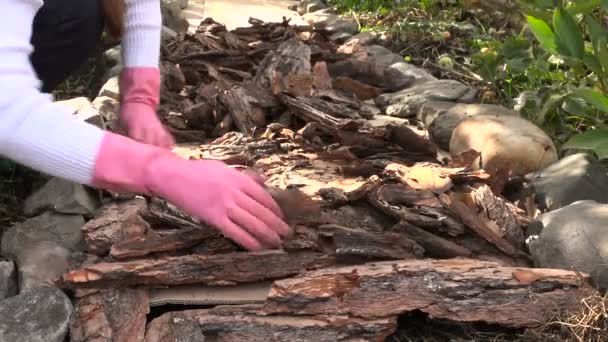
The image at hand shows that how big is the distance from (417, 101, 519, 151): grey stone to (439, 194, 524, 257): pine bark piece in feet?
3.02

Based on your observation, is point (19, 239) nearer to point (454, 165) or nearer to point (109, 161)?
point (109, 161)

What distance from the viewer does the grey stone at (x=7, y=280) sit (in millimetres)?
1839

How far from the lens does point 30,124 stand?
136 centimetres

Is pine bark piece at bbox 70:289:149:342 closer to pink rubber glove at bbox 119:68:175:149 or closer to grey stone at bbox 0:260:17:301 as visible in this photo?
grey stone at bbox 0:260:17:301

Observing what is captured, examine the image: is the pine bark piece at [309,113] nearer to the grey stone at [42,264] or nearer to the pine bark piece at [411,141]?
the pine bark piece at [411,141]

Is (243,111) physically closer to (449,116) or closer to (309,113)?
(309,113)

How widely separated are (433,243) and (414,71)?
2.05 m

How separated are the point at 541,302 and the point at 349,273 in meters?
0.42

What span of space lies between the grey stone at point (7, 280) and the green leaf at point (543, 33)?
5.74ft

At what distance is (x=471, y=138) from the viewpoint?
269 centimetres

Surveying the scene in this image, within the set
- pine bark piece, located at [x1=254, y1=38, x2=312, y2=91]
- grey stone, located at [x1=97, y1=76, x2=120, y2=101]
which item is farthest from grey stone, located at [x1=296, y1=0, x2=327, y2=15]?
grey stone, located at [x1=97, y1=76, x2=120, y2=101]

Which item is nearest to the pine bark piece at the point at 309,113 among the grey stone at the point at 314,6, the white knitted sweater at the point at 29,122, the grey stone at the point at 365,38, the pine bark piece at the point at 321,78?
the pine bark piece at the point at 321,78

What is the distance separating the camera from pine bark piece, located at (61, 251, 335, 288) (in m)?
1.76

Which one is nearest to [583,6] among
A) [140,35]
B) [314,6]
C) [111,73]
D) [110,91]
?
[140,35]
